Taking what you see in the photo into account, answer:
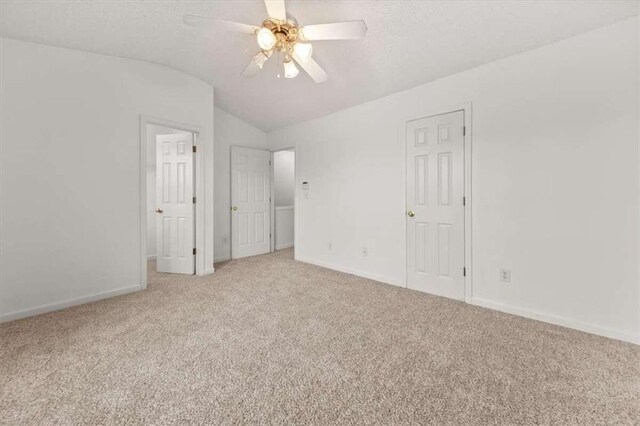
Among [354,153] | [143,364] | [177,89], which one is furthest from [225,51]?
[143,364]

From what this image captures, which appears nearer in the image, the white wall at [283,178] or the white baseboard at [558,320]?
the white baseboard at [558,320]

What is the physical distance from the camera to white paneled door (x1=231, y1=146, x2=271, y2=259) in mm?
4918

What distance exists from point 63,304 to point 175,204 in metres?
1.68

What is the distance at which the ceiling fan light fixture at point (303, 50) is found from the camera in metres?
1.95

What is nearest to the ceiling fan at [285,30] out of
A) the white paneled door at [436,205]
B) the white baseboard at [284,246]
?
the white paneled door at [436,205]

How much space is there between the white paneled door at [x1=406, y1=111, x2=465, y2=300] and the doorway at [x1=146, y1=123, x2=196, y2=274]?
299 cm

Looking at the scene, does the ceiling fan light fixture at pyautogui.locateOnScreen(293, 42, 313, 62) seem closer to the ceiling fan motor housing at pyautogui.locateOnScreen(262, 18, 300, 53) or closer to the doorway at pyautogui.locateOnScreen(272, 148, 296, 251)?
the ceiling fan motor housing at pyautogui.locateOnScreen(262, 18, 300, 53)

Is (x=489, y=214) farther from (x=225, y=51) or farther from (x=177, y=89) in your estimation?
(x=177, y=89)

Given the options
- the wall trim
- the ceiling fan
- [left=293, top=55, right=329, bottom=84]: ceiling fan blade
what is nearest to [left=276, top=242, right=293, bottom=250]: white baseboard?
the wall trim

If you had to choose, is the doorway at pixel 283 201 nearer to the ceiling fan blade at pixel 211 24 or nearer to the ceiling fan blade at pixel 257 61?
the ceiling fan blade at pixel 257 61

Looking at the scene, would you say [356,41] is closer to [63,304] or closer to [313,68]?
[313,68]

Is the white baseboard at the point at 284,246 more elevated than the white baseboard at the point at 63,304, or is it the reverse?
Answer: the white baseboard at the point at 284,246

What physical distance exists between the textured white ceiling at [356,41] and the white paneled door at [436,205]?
605mm

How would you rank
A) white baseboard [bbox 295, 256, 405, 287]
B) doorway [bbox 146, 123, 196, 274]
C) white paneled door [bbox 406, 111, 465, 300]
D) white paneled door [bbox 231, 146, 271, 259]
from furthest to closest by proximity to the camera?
white paneled door [bbox 231, 146, 271, 259] → doorway [bbox 146, 123, 196, 274] → white baseboard [bbox 295, 256, 405, 287] → white paneled door [bbox 406, 111, 465, 300]
